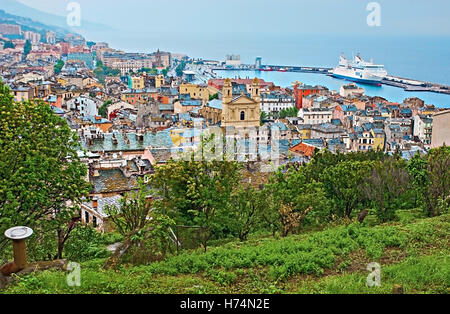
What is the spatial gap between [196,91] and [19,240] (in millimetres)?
48329

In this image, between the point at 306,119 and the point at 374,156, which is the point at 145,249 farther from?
the point at 306,119

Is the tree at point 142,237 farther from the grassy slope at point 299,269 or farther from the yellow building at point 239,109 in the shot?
the yellow building at point 239,109

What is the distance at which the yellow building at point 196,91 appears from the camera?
171 ft

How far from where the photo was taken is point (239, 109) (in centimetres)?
3331

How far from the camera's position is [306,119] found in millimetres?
39344

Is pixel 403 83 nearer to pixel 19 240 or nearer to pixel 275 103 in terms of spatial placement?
pixel 275 103

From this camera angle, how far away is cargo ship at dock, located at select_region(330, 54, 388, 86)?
75062 millimetres

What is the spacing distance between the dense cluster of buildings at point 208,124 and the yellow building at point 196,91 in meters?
0.11

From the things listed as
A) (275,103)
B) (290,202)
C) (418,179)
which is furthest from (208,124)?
(290,202)

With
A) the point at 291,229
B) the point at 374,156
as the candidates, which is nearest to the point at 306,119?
the point at 374,156

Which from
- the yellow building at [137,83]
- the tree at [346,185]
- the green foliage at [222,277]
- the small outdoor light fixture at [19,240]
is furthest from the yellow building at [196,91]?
the small outdoor light fixture at [19,240]

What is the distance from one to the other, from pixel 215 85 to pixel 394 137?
29790 mm

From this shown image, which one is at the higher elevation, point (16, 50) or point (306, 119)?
point (16, 50)

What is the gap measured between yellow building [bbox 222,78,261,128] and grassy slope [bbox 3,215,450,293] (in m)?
25.6
